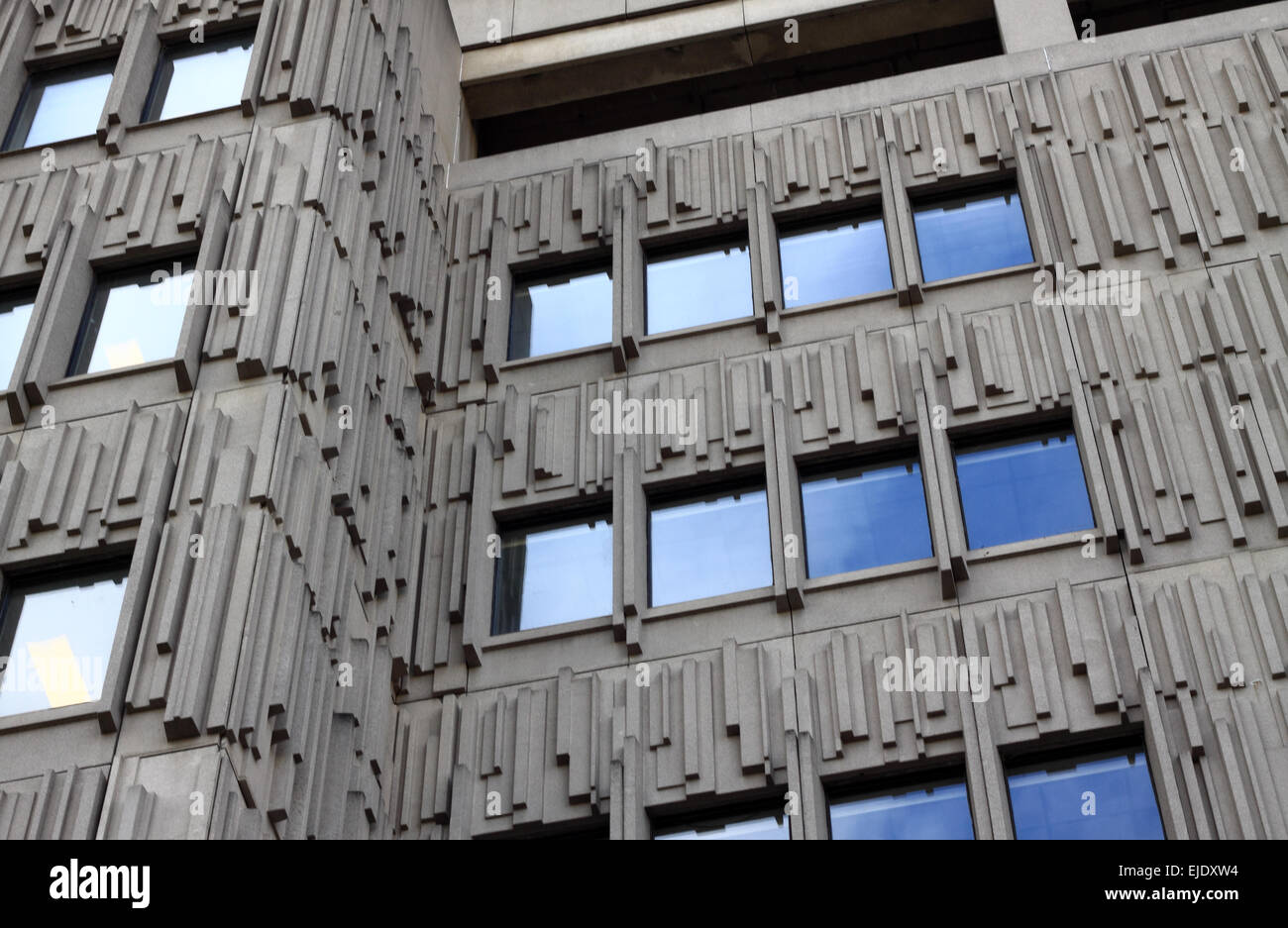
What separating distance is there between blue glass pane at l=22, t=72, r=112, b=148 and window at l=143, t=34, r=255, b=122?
28.9 inches

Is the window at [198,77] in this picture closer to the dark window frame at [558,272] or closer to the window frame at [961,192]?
the dark window frame at [558,272]

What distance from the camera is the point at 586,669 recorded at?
1805 centimetres

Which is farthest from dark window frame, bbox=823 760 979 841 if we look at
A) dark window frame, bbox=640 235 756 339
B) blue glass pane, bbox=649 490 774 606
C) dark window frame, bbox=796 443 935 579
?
dark window frame, bbox=640 235 756 339

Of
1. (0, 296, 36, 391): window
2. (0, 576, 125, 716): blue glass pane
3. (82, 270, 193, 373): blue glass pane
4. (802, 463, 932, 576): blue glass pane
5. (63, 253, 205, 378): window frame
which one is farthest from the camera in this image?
(802, 463, 932, 576): blue glass pane

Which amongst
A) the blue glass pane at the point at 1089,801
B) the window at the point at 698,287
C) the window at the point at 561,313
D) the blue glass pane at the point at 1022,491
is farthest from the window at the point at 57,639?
the blue glass pane at the point at 1022,491

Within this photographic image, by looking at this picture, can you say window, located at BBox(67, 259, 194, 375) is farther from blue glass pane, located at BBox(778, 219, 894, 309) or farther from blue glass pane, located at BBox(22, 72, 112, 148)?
blue glass pane, located at BBox(778, 219, 894, 309)

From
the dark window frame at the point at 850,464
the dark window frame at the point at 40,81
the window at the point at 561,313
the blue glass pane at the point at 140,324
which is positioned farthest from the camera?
the window at the point at 561,313

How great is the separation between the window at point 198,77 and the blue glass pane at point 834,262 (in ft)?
25.2

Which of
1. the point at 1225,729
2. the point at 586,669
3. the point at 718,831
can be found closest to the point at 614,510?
the point at 586,669

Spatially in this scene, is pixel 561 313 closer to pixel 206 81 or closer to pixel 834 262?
pixel 834 262

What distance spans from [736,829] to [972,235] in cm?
907

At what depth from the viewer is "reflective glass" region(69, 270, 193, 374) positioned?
58.7ft

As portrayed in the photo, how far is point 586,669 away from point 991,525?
4988 millimetres

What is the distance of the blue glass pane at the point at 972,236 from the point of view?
20.9m
